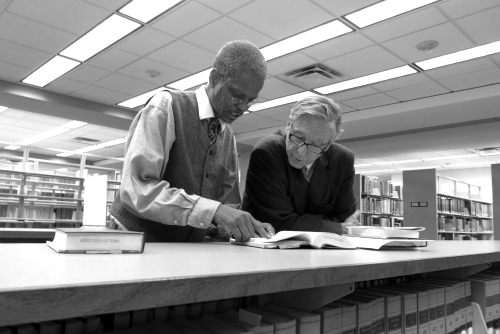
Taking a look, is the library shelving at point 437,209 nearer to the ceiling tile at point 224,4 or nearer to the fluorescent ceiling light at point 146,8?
the ceiling tile at point 224,4

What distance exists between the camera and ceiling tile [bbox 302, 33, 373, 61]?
418 cm

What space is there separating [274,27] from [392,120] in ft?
10.9

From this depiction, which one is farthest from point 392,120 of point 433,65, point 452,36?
point 452,36

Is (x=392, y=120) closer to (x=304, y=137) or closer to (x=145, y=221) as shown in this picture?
(x=304, y=137)

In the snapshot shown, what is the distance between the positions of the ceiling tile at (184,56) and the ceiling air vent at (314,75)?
3.46 ft

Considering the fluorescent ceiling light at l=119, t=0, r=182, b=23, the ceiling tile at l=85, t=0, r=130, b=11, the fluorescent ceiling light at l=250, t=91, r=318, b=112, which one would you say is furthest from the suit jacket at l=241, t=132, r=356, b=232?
the fluorescent ceiling light at l=250, t=91, r=318, b=112

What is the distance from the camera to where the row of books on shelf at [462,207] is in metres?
7.47

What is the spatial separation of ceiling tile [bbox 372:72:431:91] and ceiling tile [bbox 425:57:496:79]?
0.40 ft

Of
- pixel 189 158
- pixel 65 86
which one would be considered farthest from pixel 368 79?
pixel 189 158

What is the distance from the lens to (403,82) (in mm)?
5285

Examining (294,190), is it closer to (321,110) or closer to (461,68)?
(321,110)

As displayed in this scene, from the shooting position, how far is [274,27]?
399 cm

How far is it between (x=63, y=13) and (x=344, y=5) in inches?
102

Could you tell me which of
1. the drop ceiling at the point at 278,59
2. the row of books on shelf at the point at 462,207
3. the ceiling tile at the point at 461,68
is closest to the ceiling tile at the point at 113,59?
the drop ceiling at the point at 278,59
